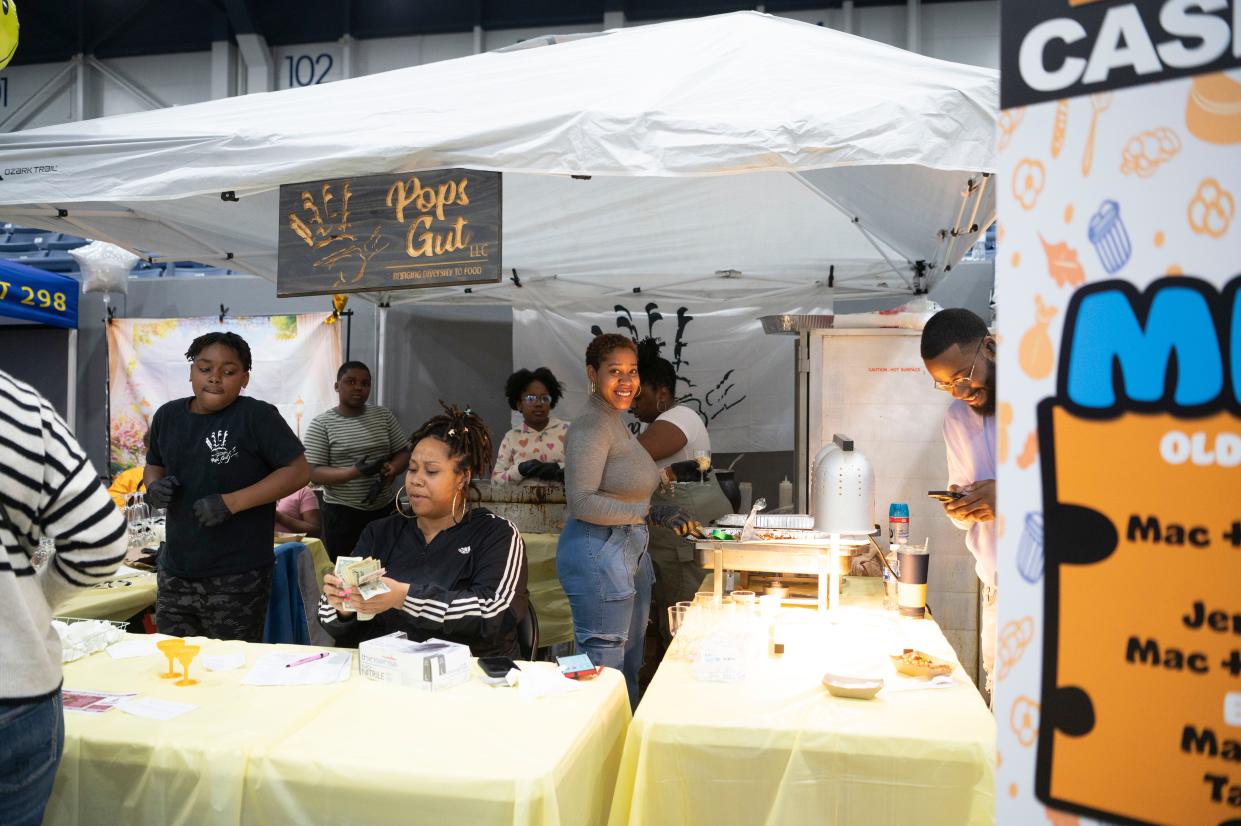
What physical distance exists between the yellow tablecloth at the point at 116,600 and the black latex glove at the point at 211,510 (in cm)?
43

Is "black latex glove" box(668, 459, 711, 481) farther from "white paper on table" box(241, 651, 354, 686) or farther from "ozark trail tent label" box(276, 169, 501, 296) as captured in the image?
"white paper on table" box(241, 651, 354, 686)

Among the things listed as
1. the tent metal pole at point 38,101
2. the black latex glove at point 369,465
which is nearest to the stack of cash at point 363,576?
the black latex glove at point 369,465

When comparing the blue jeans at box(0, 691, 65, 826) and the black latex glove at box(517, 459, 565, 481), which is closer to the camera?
the blue jeans at box(0, 691, 65, 826)

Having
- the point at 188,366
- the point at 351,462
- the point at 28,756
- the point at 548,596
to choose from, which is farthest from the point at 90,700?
the point at 188,366

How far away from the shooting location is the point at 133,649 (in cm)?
257

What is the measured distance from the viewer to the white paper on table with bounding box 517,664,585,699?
2186 millimetres

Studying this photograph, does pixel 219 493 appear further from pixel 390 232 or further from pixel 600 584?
pixel 600 584

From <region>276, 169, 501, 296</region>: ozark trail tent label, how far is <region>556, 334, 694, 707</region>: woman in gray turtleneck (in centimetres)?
70

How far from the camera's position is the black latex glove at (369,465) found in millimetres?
5152

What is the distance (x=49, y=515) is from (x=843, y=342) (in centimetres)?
360

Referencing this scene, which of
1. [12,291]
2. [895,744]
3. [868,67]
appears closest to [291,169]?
[868,67]

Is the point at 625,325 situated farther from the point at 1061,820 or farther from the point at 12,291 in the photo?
the point at 1061,820

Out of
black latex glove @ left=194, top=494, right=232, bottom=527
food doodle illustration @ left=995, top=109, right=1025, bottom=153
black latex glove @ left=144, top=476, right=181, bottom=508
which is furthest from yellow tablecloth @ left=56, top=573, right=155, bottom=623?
food doodle illustration @ left=995, top=109, right=1025, bottom=153

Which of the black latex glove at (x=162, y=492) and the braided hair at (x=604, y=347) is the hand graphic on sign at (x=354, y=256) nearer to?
the braided hair at (x=604, y=347)
